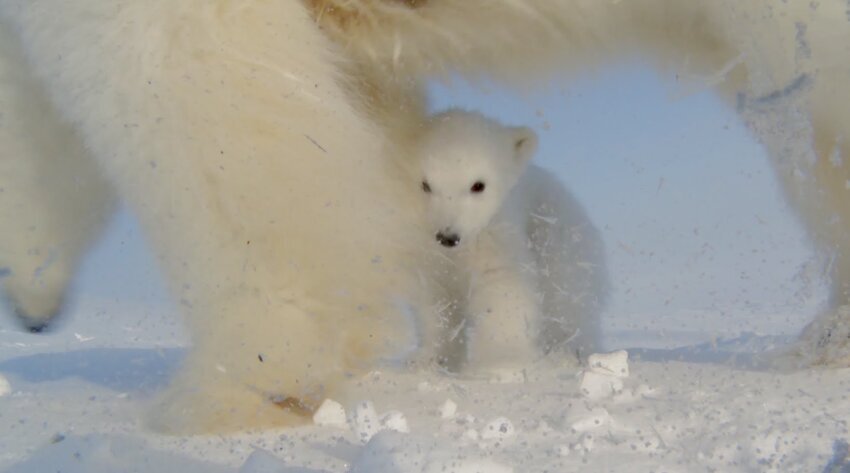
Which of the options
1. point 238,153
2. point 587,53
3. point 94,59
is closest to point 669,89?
point 587,53

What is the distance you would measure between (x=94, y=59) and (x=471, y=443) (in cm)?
95

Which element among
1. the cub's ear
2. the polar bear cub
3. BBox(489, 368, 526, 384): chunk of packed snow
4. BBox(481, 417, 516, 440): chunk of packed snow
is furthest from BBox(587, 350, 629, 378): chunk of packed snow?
the cub's ear

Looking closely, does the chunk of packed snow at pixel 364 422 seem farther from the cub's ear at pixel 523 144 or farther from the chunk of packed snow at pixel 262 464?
the cub's ear at pixel 523 144

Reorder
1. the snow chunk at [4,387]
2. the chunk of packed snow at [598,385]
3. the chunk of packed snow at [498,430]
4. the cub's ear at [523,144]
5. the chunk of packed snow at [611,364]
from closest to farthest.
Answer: the chunk of packed snow at [498,430] → the chunk of packed snow at [598,385] → the chunk of packed snow at [611,364] → the snow chunk at [4,387] → the cub's ear at [523,144]

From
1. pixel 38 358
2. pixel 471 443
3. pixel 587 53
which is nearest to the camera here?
pixel 471 443

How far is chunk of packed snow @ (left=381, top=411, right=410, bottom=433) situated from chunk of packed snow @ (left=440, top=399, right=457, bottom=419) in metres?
0.10

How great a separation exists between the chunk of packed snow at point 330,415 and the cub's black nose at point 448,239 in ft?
2.01

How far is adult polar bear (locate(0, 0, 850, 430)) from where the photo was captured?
1.71 meters

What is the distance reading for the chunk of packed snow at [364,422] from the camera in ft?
5.21

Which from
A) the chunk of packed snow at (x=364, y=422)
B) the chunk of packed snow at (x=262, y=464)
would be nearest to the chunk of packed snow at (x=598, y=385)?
the chunk of packed snow at (x=364, y=422)

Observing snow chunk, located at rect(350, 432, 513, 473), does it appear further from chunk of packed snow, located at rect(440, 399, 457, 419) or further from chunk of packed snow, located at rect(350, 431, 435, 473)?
chunk of packed snow, located at rect(440, 399, 457, 419)

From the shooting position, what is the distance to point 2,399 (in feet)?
6.66

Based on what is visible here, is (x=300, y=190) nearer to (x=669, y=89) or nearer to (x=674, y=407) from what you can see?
(x=674, y=407)

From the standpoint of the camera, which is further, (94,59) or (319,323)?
(319,323)
